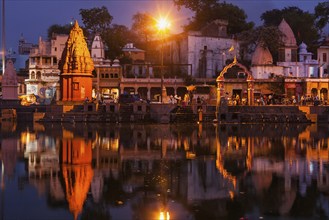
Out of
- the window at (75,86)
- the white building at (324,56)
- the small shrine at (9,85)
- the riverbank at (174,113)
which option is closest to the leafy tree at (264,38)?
the white building at (324,56)

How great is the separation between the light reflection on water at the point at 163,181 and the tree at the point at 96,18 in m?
61.5

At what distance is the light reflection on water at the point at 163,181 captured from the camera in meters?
11.3

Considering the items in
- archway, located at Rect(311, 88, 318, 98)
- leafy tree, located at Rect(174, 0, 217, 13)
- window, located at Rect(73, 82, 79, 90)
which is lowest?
archway, located at Rect(311, 88, 318, 98)

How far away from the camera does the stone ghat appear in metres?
45.7

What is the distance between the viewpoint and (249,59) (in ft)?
262

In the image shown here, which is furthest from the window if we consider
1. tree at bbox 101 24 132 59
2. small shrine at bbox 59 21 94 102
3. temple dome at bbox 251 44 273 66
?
tree at bbox 101 24 132 59

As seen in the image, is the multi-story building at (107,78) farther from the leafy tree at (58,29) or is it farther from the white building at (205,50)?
the leafy tree at (58,29)

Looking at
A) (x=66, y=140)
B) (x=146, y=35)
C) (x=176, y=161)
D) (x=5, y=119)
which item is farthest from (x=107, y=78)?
(x=176, y=161)

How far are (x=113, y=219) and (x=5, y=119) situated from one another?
4238 centimetres

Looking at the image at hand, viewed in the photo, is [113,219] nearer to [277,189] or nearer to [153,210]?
[153,210]

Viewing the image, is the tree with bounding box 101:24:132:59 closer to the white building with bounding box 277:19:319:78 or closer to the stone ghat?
the white building with bounding box 277:19:319:78

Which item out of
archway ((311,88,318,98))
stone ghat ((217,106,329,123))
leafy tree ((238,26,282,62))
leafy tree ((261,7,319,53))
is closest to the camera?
stone ghat ((217,106,329,123))

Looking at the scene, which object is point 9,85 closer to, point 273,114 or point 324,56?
point 273,114

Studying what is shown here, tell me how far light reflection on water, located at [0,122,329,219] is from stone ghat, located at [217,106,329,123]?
20.7 metres
